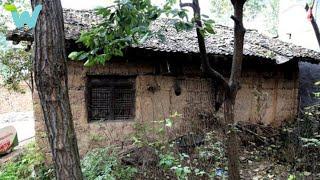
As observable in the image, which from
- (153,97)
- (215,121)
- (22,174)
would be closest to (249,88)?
(215,121)

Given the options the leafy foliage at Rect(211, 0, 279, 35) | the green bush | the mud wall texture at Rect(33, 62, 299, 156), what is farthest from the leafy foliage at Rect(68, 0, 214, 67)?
the leafy foliage at Rect(211, 0, 279, 35)

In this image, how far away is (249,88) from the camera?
7484 millimetres

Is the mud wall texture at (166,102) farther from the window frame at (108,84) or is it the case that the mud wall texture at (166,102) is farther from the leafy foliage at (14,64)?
the leafy foliage at (14,64)

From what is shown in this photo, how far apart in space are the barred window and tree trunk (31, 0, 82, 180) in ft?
11.2

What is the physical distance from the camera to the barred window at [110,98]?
21.0 feet

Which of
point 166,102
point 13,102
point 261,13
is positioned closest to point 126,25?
point 166,102

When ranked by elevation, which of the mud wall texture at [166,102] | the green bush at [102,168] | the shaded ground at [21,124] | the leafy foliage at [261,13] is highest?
the leafy foliage at [261,13]

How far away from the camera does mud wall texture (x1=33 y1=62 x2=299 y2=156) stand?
6.21 metres

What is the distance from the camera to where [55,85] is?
2.79m

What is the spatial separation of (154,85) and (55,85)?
153 inches

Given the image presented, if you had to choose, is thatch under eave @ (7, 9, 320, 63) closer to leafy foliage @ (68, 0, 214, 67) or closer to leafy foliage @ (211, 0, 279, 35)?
leafy foliage @ (68, 0, 214, 67)

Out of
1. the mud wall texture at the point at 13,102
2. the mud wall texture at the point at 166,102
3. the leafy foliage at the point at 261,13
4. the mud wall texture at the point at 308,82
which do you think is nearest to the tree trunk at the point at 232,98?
the mud wall texture at the point at 166,102

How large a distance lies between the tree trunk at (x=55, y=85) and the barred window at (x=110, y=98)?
3.43 meters

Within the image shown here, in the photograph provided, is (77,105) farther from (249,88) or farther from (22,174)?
(249,88)
